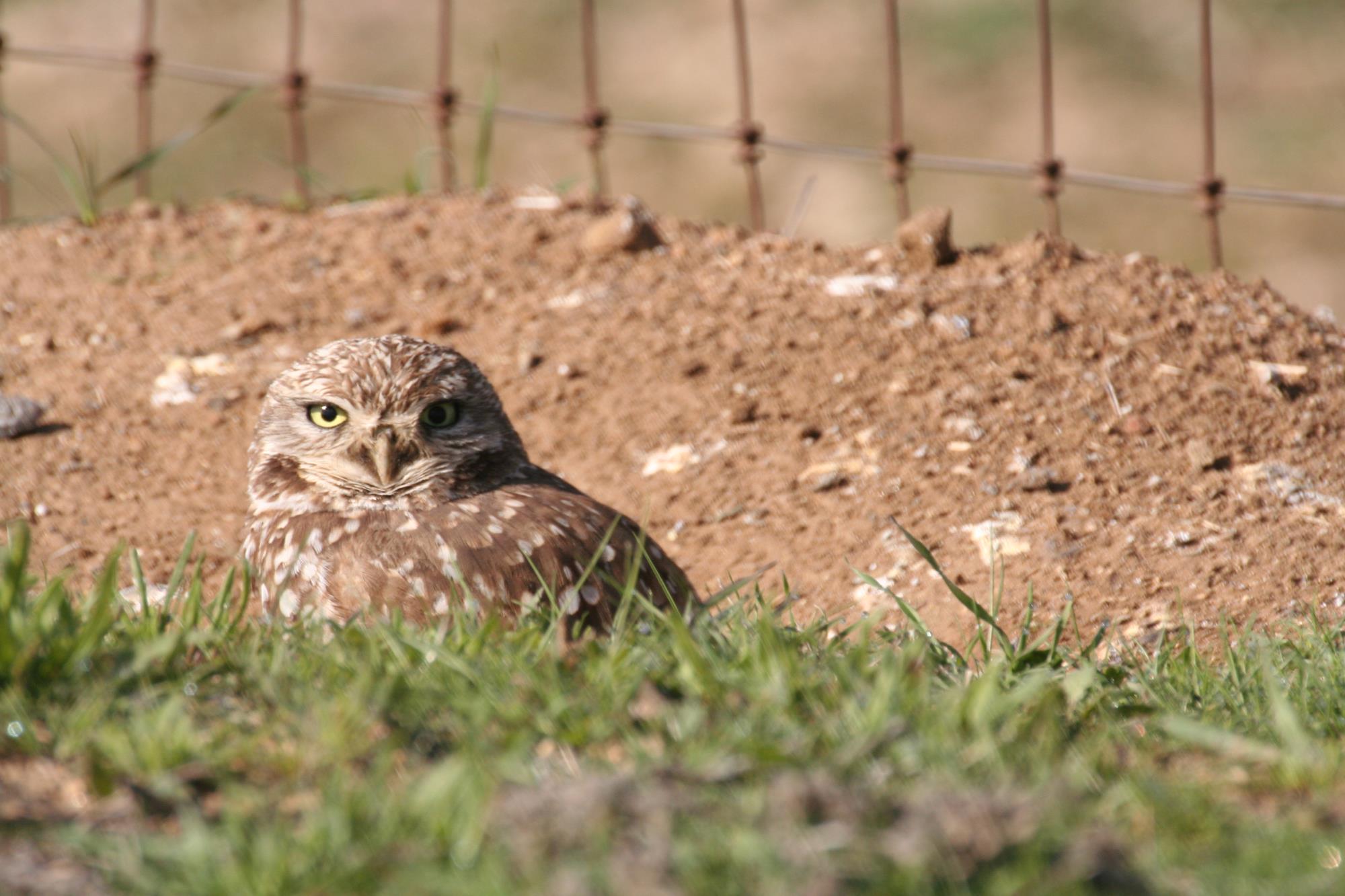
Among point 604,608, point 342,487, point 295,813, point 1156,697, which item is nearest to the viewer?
point 295,813

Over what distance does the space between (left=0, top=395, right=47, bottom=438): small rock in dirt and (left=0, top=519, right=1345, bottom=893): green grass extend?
196 centimetres

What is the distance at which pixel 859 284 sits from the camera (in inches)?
185

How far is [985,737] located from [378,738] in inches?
33.3

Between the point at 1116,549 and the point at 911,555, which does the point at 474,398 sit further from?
the point at 1116,549

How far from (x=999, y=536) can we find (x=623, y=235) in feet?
5.98

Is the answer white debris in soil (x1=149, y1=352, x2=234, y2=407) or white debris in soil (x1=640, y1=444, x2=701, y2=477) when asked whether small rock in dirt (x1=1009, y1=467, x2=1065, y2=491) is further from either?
white debris in soil (x1=149, y1=352, x2=234, y2=407)

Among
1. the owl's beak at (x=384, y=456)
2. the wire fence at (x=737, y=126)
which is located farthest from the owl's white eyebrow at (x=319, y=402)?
the wire fence at (x=737, y=126)

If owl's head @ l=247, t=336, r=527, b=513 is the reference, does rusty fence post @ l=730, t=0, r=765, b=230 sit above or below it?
above

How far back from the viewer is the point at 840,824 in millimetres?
1687

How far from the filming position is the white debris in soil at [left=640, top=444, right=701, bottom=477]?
421 cm

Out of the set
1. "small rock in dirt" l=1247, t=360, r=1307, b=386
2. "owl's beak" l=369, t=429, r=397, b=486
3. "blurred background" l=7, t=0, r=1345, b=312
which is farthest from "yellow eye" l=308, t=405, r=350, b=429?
"blurred background" l=7, t=0, r=1345, b=312

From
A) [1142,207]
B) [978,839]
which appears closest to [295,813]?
[978,839]

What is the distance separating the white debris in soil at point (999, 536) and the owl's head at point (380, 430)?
47.9 inches

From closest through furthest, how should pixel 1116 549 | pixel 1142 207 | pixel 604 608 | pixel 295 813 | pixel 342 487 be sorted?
1. pixel 295 813
2. pixel 604 608
3. pixel 342 487
4. pixel 1116 549
5. pixel 1142 207
